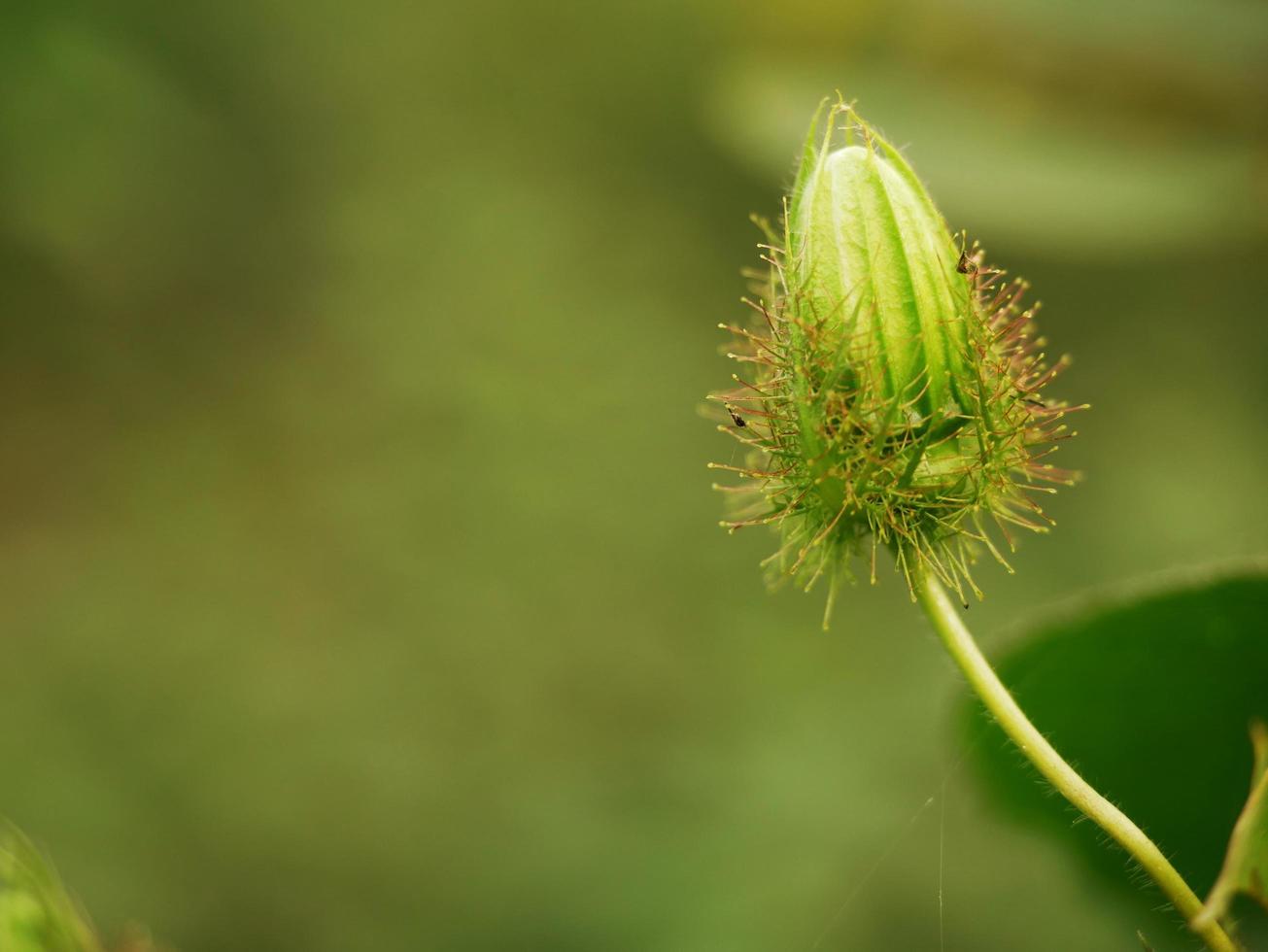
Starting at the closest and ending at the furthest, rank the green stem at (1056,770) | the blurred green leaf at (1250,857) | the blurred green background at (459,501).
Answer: the blurred green leaf at (1250,857)
the green stem at (1056,770)
the blurred green background at (459,501)

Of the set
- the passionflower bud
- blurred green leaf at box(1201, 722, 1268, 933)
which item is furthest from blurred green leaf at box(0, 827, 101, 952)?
blurred green leaf at box(1201, 722, 1268, 933)

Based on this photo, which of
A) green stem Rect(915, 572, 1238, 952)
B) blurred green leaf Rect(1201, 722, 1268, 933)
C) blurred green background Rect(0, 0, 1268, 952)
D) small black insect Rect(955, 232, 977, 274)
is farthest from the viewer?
blurred green background Rect(0, 0, 1268, 952)

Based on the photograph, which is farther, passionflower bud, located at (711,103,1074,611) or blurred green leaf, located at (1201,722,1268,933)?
passionflower bud, located at (711,103,1074,611)

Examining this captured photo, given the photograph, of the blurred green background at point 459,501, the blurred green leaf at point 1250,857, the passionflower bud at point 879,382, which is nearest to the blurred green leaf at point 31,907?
the passionflower bud at point 879,382

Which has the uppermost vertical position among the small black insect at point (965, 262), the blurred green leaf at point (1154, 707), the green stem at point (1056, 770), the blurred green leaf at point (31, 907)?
the small black insect at point (965, 262)

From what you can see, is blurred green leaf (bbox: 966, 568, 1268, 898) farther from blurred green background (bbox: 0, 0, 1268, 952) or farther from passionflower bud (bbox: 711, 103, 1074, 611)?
blurred green background (bbox: 0, 0, 1268, 952)

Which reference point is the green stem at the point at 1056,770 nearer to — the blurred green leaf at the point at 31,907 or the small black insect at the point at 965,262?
the small black insect at the point at 965,262

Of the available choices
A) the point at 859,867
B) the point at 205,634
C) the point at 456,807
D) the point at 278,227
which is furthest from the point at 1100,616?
the point at 278,227
